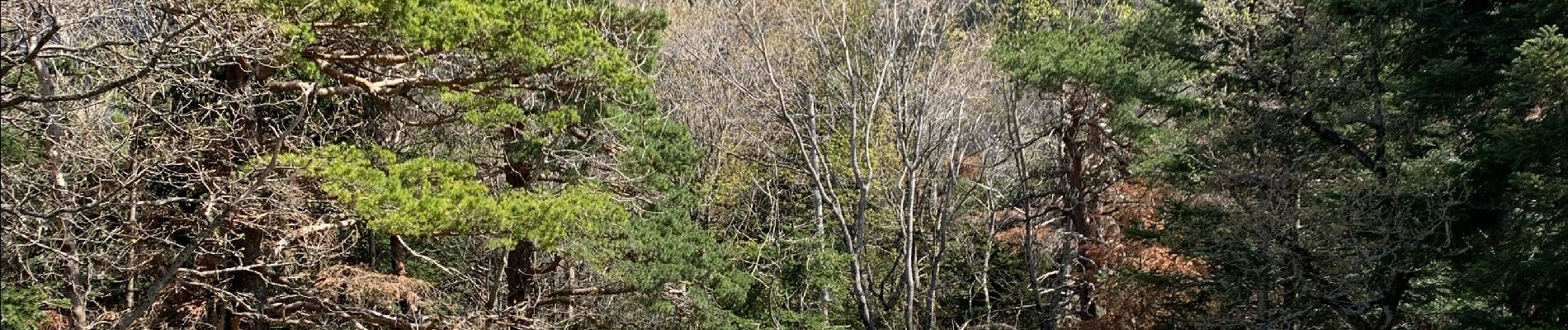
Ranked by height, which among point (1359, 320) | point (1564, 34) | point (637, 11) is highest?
point (1564, 34)

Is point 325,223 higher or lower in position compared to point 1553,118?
lower

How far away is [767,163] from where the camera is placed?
18.1m

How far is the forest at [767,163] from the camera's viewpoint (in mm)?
8906

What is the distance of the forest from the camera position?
29.2ft

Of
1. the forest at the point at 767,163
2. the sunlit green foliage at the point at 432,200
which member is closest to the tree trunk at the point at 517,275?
the forest at the point at 767,163

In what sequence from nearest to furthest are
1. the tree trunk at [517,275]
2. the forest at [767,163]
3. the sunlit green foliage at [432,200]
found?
the forest at [767,163] < the sunlit green foliage at [432,200] < the tree trunk at [517,275]

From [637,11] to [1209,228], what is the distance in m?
6.52

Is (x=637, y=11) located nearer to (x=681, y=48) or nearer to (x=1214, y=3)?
(x=681, y=48)

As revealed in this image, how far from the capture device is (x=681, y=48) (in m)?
16.6

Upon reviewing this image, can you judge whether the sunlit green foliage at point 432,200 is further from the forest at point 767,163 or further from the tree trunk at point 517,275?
the tree trunk at point 517,275

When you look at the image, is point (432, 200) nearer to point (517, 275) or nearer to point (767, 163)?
point (517, 275)

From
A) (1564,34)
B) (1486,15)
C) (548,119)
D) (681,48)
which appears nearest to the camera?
(1564,34)

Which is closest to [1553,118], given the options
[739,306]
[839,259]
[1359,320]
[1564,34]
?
[1564,34]

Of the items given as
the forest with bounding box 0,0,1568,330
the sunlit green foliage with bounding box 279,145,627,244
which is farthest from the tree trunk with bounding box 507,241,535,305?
the sunlit green foliage with bounding box 279,145,627,244
